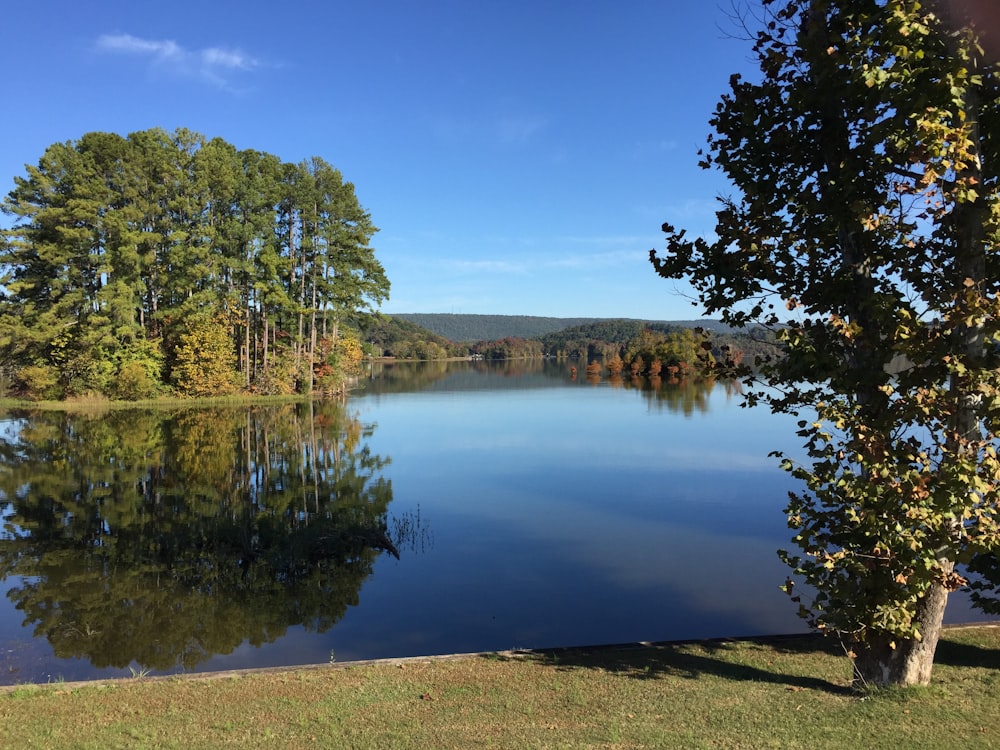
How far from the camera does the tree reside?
4.87 metres

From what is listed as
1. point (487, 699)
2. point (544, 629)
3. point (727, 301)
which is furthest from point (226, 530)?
point (727, 301)

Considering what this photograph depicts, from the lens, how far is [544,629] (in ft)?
28.6

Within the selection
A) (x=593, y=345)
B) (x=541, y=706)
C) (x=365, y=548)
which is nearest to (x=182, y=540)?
(x=365, y=548)

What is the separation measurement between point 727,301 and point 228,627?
24.6 feet

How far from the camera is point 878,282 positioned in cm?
573

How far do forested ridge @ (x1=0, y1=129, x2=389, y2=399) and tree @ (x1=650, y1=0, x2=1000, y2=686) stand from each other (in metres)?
38.4

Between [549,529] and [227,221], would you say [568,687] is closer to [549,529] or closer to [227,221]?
[549,529]

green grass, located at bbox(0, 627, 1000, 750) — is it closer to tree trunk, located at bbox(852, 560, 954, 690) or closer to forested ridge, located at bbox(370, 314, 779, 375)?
tree trunk, located at bbox(852, 560, 954, 690)

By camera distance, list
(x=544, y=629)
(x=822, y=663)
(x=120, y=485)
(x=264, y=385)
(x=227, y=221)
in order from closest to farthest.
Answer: (x=822, y=663) < (x=544, y=629) < (x=120, y=485) < (x=227, y=221) < (x=264, y=385)

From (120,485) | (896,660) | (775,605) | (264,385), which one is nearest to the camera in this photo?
(896,660)

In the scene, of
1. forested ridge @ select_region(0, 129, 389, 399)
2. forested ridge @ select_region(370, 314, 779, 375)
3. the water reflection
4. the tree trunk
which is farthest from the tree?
forested ridge @ select_region(370, 314, 779, 375)

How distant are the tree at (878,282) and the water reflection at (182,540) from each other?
6.74m

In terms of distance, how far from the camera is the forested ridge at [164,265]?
3684 cm

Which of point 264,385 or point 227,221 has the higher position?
point 227,221
